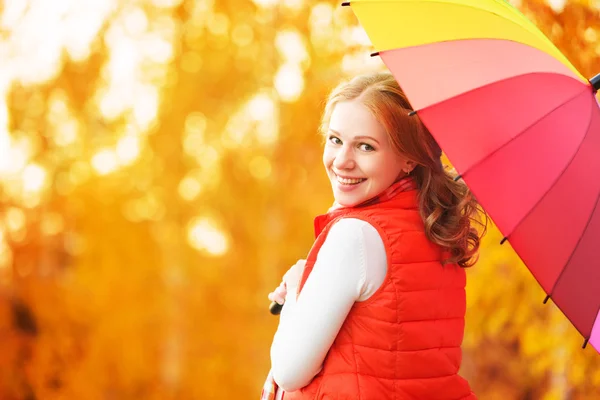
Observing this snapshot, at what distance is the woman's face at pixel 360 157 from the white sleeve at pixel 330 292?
0.12m

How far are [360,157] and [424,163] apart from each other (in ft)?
0.55

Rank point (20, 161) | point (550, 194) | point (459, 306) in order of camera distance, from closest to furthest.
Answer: point (550, 194), point (459, 306), point (20, 161)

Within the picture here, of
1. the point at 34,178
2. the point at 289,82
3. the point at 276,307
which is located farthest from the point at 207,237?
the point at 276,307

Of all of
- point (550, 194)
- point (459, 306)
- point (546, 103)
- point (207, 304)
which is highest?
point (546, 103)

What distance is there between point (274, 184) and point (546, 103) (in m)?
7.00

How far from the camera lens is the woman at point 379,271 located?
1872mm

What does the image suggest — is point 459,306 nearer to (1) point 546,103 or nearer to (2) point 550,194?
(2) point 550,194

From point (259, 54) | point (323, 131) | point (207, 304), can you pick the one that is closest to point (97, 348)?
point (207, 304)

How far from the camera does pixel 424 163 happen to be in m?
2.03

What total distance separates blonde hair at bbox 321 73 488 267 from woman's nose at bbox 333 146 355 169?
0.11 meters

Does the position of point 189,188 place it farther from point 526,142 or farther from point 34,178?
point 526,142

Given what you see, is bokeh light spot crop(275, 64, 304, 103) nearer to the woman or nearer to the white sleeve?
the woman

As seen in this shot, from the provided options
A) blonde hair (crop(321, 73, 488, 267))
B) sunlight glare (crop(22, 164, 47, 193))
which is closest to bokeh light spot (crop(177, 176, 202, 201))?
sunlight glare (crop(22, 164, 47, 193))

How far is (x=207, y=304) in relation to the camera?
992 centimetres
